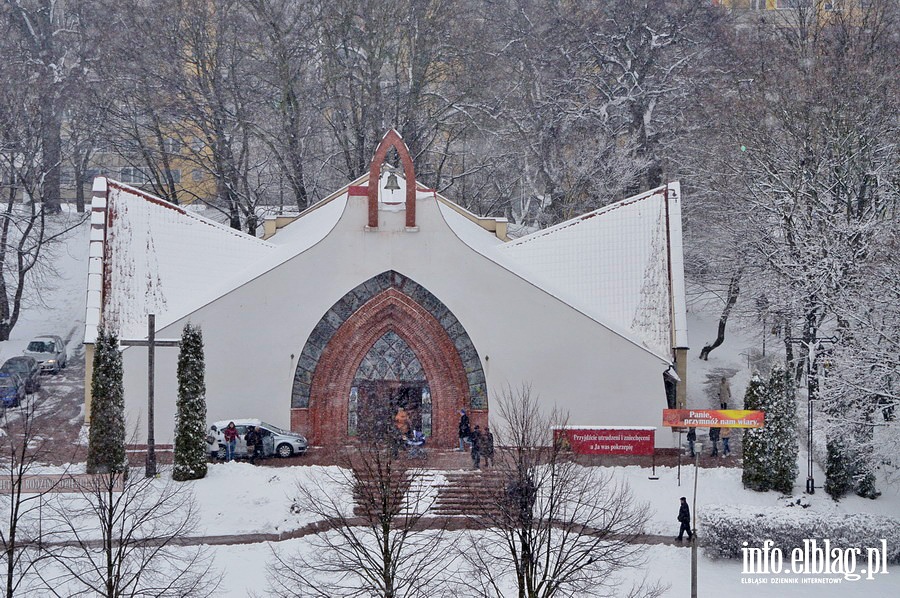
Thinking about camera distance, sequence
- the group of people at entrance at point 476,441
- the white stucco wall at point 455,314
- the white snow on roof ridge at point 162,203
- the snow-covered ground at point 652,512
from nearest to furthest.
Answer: the snow-covered ground at point 652,512, the group of people at entrance at point 476,441, the white stucco wall at point 455,314, the white snow on roof ridge at point 162,203

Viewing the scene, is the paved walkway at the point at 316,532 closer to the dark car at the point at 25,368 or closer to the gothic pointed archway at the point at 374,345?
the gothic pointed archway at the point at 374,345

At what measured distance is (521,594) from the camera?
1909cm

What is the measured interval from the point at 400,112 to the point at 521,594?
30839 millimetres

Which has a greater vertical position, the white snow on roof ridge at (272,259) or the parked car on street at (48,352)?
the white snow on roof ridge at (272,259)

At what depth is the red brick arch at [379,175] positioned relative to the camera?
29.8 meters

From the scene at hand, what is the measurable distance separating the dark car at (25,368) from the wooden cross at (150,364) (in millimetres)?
8002

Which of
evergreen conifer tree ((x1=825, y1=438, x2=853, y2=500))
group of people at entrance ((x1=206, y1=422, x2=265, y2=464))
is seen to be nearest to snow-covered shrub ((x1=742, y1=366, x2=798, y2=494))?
evergreen conifer tree ((x1=825, y1=438, x2=853, y2=500))

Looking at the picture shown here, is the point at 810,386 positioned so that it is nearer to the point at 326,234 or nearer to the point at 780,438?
the point at 780,438

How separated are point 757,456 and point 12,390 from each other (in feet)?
62.3

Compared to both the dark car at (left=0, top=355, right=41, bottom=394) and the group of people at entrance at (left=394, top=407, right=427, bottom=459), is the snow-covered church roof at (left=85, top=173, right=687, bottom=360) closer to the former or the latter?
the group of people at entrance at (left=394, top=407, right=427, bottom=459)

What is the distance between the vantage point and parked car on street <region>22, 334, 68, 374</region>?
38750 millimetres

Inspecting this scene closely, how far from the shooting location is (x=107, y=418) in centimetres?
2542

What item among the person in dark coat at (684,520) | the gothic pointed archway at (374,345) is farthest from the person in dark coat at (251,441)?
the person in dark coat at (684,520)

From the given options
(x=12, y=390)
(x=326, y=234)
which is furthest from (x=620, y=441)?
(x=12, y=390)
